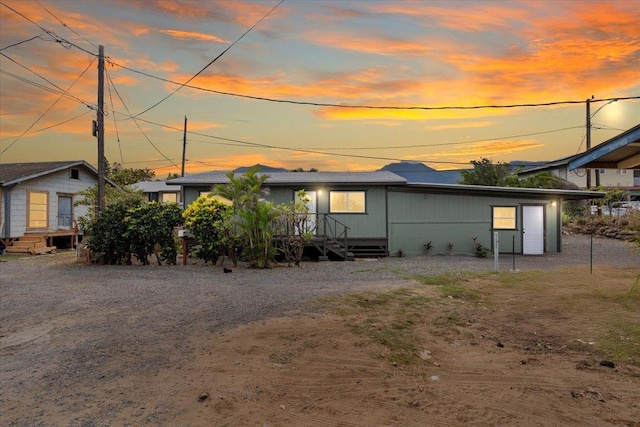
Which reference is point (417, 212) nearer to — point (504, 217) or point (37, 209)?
point (504, 217)

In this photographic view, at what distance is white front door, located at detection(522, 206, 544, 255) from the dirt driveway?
8351 millimetres

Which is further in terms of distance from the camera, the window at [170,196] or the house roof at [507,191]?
the window at [170,196]

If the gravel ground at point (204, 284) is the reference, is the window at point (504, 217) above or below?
above

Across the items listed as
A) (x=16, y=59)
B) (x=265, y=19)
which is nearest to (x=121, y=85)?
(x=16, y=59)

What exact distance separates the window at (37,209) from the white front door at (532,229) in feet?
76.4

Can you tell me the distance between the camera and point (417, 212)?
17.6 m

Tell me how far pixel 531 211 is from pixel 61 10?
20795mm

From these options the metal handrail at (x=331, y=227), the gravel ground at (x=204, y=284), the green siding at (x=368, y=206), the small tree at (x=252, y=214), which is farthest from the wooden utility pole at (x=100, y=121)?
the metal handrail at (x=331, y=227)

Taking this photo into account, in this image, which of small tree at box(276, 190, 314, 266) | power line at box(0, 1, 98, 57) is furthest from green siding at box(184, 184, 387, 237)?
power line at box(0, 1, 98, 57)

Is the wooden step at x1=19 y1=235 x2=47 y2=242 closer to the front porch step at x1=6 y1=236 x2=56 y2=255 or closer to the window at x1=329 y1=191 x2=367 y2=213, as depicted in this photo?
the front porch step at x1=6 y1=236 x2=56 y2=255

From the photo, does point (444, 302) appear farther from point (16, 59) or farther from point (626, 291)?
point (16, 59)

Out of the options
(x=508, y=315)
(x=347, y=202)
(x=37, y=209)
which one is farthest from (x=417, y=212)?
(x=37, y=209)

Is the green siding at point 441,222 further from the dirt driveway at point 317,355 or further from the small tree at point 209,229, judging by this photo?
the dirt driveway at point 317,355

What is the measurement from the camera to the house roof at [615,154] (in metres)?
4.79
